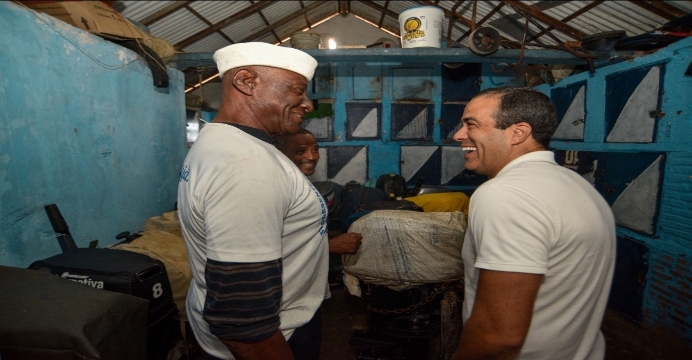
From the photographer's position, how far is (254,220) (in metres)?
0.89

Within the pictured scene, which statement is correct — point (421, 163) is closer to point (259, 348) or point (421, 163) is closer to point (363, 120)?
point (363, 120)

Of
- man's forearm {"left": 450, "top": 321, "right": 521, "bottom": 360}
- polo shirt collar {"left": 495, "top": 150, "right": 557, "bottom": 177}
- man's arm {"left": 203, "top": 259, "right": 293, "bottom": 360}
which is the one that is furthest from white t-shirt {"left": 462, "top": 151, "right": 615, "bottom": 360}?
man's arm {"left": 203, "top": 259, "right": 293, "bottom": 360}

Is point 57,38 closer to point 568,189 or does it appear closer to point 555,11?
point 568,189

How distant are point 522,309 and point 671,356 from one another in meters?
3.47

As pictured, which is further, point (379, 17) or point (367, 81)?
point (379, 17)

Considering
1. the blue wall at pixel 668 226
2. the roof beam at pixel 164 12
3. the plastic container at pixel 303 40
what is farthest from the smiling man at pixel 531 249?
the roof beam at pixel 164 12

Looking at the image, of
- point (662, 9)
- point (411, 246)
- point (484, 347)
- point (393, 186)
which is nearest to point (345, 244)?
point (411, 246)

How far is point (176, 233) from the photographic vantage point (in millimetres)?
3031

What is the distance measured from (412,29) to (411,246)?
7.72 ft

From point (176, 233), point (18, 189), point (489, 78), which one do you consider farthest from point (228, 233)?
point (489, 78)

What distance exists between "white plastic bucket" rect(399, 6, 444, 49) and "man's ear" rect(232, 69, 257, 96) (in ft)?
9.14

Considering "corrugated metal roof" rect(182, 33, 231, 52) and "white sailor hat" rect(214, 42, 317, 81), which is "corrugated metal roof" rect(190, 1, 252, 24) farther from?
"white sailor hat" rect(214, 42, 317, 81)

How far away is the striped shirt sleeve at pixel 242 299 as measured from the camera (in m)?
0.89

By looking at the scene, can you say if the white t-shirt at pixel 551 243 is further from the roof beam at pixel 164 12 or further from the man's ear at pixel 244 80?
the roof beam at pixel 164 12
